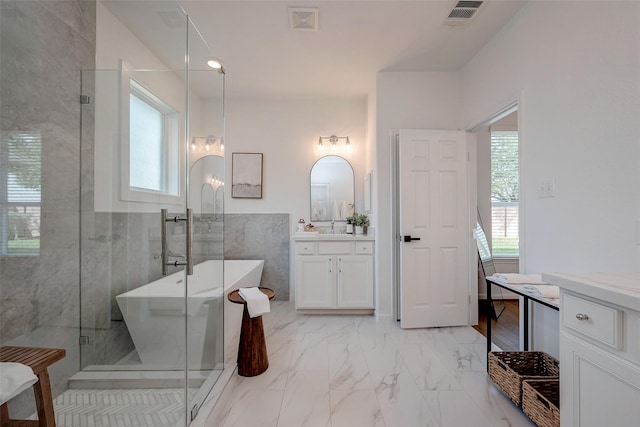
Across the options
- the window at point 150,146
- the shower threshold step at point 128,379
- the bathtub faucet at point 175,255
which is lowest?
the shower threshold step at point 128,379

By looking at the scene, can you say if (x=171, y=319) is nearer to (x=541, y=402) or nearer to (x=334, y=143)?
(x=541, y=402)

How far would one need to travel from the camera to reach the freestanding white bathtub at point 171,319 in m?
1.64

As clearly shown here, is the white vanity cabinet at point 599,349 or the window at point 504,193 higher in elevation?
the window at point 504,193

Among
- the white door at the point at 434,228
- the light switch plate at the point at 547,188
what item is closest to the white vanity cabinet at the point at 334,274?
the white door at the point at 434,228

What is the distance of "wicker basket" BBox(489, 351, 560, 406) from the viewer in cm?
175

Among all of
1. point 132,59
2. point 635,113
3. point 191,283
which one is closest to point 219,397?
point 191,283

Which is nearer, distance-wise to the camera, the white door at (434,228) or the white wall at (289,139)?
the white door at (434,228)

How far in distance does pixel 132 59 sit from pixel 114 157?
631 millimetres

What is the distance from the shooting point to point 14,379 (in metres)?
1.13

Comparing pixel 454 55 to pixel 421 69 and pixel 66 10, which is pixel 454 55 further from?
pixel 66 10

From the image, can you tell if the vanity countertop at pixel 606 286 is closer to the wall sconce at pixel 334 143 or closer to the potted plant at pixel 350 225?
the potted plant at pixel 350 225

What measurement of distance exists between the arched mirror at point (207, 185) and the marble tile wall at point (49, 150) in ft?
2.15

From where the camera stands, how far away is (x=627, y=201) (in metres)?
1.40

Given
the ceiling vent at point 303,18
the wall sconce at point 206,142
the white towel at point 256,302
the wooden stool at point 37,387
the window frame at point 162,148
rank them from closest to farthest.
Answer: the wooden stool at point 37,387 < the window frame at point 162,148 < the wall sconce at point 206,142 < the white towel at point 256,302 < the ceiling vent at point 303,18
